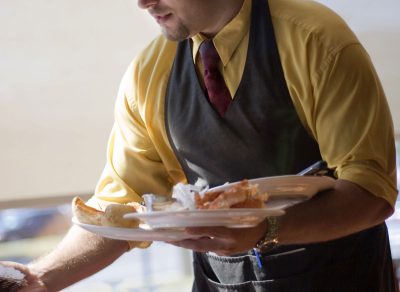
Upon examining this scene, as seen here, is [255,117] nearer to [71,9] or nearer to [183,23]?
[183,23]

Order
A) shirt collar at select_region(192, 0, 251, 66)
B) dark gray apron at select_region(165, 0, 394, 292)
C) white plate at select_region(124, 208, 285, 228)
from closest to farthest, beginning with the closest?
1. white plate at select_region(124, 208, 285, 228)
2. dark gray apron at select_region(165, 0, 394, 292)
3. shirt collar at select_region(192, 0, 251, 66)

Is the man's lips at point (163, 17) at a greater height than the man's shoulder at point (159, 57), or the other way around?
the man's lips at point (163, 17)

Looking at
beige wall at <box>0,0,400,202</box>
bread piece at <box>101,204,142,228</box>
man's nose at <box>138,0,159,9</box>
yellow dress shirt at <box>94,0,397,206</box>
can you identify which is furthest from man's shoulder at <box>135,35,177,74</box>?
beige wall at <box>0,0,400,202</box>

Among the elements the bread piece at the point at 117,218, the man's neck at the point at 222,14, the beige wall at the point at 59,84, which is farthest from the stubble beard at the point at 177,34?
the beige wall at the point at 59,84

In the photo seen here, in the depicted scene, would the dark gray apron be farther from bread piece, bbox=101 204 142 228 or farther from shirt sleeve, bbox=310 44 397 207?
bread piece, bbox=101 204 142 228

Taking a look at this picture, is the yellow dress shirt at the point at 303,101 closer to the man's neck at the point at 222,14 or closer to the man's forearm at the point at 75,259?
the man's neck at the point at 222,14

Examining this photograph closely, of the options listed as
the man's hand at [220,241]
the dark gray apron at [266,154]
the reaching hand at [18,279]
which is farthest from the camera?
the dark gray apron at [266,154]

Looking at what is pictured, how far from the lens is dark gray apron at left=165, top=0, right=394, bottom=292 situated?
6.25 ft

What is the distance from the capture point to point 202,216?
1.34 metres

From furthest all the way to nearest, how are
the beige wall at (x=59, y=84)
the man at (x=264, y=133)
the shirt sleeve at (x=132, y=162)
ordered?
the beige wall at (x=59, y=84)
the shirt sleeve at (x=132, y=162)
the man at (x=264, y=133)

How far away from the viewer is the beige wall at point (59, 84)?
3133mm

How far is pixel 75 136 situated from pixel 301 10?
1.50m

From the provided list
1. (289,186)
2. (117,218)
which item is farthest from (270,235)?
(117,218)

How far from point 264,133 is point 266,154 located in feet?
0.16
